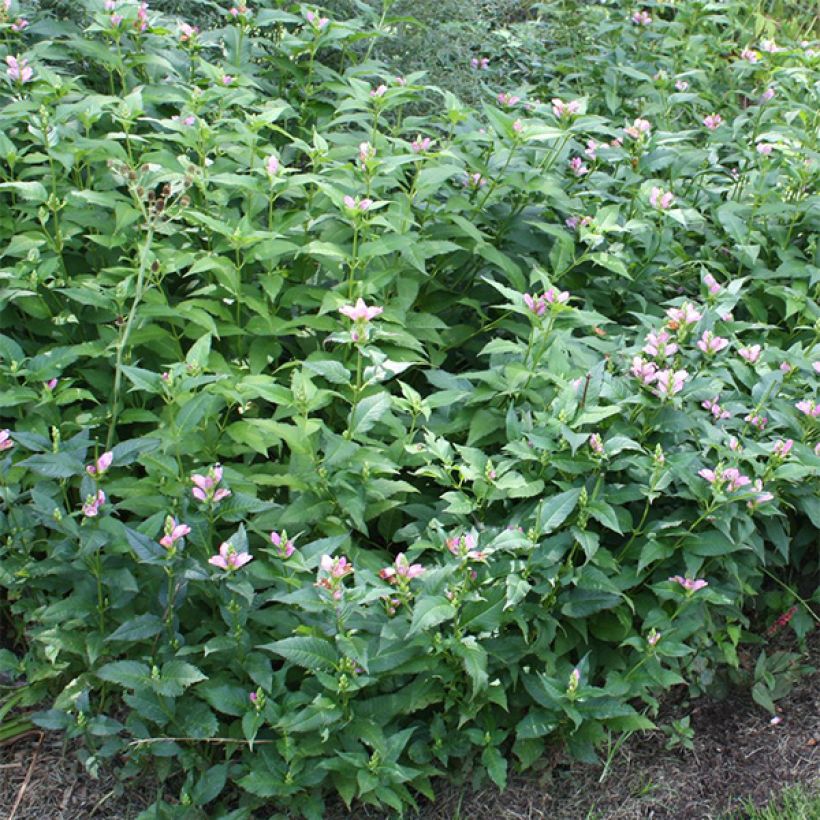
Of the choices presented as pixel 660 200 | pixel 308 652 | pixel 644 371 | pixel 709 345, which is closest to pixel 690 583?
pixel 644 371

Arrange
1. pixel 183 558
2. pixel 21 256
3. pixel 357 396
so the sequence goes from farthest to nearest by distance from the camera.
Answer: pixel 21 256 < pixel 357 396 < pixel 183 558

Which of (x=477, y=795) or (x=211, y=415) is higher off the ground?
(x=211, y=415)

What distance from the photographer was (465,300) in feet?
9.93

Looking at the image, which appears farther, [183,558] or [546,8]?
[546,8]

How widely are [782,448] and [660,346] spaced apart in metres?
0.37

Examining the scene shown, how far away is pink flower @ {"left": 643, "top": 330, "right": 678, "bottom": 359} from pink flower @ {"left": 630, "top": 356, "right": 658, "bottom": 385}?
0.05 m

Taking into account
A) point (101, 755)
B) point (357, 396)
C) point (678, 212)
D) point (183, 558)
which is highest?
point (678, 212)

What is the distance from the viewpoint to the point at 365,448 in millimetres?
2373

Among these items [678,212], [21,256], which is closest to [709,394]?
[678,212]

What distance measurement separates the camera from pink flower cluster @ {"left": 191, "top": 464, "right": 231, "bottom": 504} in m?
2.19

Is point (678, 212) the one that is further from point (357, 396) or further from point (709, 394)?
point (357, 396)

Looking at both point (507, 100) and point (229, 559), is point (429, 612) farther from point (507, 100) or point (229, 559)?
point (507, 100)

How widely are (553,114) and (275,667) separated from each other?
1.99 meters

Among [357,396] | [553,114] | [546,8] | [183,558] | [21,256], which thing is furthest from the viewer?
[546,8]
